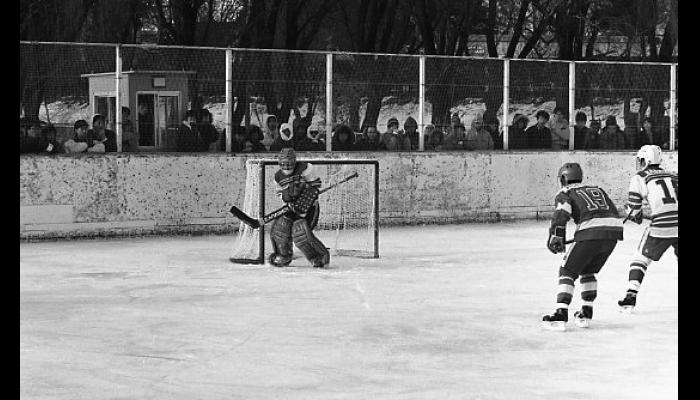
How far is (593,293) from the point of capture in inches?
370

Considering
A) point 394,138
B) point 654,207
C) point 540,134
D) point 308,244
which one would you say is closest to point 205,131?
point 394,138

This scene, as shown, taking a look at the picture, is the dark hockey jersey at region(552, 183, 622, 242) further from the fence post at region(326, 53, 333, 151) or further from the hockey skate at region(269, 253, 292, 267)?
the fence post at region(326, 53, 333, 151)

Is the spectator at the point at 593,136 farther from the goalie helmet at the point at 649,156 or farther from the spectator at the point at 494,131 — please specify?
the goalie helmet at the point at 649,156

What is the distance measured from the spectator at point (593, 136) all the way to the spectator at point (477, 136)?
A: 1832 mm

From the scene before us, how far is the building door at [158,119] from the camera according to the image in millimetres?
16672

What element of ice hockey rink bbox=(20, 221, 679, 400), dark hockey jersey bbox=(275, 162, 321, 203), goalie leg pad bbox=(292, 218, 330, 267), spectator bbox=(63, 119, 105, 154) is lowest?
ice hockey rink bbox=(20, 221, 679, 400)

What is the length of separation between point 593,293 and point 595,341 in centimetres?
80

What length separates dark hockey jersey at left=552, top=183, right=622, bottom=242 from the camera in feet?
30.6

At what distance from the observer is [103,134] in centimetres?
1633

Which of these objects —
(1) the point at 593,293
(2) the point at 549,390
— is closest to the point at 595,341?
(1) the point at 593,293

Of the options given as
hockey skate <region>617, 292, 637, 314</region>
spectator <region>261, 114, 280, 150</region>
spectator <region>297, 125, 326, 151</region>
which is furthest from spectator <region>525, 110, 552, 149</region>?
hockey skate <region>617, 292, 637, 314</region>

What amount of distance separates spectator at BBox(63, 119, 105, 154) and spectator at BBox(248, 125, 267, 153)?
2077 mm
